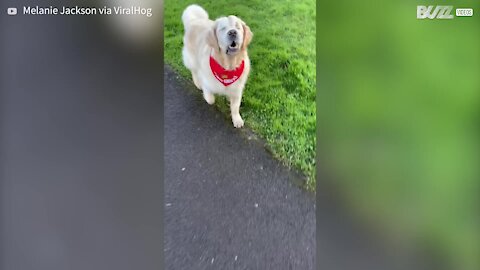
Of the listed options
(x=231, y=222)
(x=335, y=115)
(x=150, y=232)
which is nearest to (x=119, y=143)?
(x=150, y=232)

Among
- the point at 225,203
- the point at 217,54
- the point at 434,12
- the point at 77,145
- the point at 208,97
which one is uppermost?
the point at 434,12

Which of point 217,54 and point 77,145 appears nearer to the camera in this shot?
point 77,145

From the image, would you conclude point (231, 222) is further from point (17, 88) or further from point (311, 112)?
point (17, 88)

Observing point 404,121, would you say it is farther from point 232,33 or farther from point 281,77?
point 232,33

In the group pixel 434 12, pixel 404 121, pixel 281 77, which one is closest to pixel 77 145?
pixel 281 77

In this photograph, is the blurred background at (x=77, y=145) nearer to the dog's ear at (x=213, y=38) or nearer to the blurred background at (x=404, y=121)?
the dog's ear at (x=213, y=38)

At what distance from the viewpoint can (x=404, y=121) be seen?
59.1 inches

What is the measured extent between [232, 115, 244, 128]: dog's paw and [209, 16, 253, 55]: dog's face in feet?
0.63

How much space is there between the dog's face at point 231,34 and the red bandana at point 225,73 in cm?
5

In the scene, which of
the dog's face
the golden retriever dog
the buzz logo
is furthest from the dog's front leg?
the buzz logo

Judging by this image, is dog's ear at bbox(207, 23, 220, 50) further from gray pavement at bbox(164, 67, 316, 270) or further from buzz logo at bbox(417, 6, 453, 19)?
buzz logo at bbox(417, 6, 453, 19)

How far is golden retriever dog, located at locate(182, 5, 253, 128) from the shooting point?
147cm

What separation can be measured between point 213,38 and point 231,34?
0.26ft

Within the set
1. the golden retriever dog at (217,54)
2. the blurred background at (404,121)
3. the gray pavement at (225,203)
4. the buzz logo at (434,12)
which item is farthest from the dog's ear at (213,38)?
the buzz logo at (434,12)
